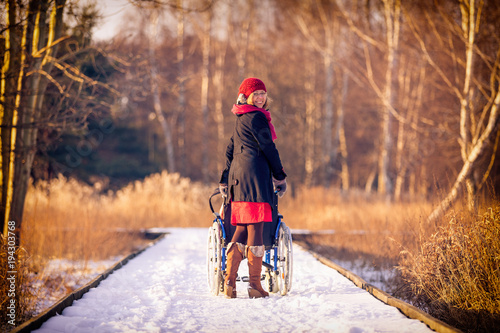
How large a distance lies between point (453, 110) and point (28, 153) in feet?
37.3

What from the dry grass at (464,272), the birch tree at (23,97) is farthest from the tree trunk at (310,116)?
the dry grass at (464,272)

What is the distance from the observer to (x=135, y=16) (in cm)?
2162

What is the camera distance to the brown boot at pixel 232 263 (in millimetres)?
5059

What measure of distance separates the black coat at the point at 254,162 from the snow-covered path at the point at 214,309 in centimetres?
100

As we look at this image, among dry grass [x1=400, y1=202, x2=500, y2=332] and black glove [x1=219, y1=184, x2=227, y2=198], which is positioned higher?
black glove [x1=219, y1=184, x2=227, y2=198]

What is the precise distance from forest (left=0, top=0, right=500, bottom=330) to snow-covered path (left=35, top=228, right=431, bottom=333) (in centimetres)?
131

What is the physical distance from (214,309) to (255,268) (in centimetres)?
61

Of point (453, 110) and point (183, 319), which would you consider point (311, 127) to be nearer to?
point (453, 110)

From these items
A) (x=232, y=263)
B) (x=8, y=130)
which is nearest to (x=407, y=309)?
(x=232, y=263)

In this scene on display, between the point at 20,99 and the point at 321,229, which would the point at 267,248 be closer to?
the point at 20,99

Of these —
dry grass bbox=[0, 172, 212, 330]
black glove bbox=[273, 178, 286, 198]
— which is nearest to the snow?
dry grass bbox=[0, 172, 212, 330]

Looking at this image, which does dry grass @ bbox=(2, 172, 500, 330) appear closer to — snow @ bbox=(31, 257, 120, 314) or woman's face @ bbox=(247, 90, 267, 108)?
snow @ bbox=(31, 257, 120, 314)

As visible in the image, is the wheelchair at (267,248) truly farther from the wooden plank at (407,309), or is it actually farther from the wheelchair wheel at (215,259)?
the wooden plank at (407,309)

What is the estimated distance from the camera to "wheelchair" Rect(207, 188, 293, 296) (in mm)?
5004
